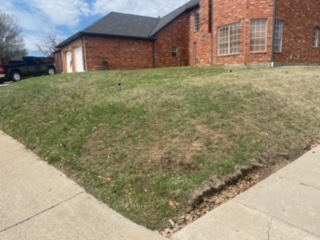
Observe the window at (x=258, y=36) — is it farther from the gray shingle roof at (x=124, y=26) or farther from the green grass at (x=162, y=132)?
the gray shingle roof at (x=124, y=26)

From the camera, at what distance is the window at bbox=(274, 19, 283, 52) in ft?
47.9

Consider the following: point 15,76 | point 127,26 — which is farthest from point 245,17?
point 15,76

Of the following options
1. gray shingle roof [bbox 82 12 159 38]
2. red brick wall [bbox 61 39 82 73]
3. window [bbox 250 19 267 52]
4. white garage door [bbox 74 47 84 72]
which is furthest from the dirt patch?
red brick wall [bbox 61 39 82 73]

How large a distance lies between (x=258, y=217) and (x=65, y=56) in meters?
25.4

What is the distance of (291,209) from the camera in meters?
3.32

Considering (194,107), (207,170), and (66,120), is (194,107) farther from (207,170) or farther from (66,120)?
(66,120)

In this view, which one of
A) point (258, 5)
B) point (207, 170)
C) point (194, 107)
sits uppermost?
point (258, 5)

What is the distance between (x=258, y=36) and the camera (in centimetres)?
1471

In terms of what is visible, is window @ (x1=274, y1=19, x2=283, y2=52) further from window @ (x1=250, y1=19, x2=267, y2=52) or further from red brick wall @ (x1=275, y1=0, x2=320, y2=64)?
window @ (x1=250, y1=19, x2=267, y2=52)

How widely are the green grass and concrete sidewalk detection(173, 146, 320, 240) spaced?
0.45 metres

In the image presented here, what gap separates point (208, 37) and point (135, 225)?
15.8 m

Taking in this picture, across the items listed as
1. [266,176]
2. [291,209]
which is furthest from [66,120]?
[291,209]

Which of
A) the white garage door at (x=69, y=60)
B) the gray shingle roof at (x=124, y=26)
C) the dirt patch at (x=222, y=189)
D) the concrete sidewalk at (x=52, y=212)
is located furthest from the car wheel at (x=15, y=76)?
the dirt patch at (x=222, y=189)

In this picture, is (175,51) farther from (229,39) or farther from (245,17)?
(245,17)
